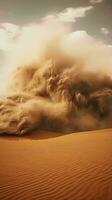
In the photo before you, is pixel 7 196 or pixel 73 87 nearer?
pixel 7 196

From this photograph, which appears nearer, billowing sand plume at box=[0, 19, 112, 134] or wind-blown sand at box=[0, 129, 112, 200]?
wind-blown sand at box=[0, 129, 112, 200]

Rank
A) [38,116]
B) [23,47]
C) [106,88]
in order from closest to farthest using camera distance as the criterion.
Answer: [38,116] → [106,88] → [23,47]

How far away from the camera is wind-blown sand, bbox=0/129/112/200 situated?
432cm

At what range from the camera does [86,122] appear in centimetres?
1309

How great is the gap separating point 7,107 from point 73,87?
4.12m

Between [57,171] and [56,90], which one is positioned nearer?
[57,171]

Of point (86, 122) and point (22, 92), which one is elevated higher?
point (22, 92)

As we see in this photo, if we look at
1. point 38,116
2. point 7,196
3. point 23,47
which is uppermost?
point 23,47

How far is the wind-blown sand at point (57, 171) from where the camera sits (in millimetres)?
4320

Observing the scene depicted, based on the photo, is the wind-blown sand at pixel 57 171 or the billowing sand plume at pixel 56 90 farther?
the billowing sand plume at pixel 56 90

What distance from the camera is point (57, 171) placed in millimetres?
5508

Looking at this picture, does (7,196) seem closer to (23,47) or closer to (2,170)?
(2,170)

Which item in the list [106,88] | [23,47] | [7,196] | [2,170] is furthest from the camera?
[23,47]

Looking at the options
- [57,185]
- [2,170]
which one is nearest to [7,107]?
[2,170]
